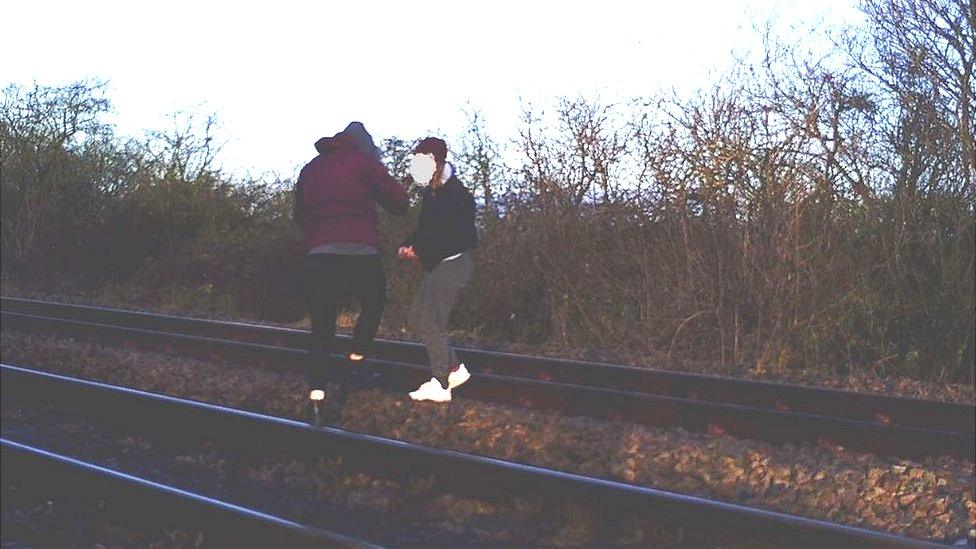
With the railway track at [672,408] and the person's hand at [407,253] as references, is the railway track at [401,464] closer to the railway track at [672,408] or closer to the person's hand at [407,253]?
the person's hand at [407,253]

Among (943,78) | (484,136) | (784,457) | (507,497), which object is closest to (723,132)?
(943,78)

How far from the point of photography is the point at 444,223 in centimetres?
782

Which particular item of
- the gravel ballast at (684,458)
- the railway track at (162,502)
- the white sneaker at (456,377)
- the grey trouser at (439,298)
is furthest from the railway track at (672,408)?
the railway track at (162,502)

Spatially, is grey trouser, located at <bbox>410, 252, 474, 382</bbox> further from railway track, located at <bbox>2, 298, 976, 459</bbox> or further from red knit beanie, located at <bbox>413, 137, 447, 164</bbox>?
railway track, located at <bbox>2, 298, 976, 459</bbox>

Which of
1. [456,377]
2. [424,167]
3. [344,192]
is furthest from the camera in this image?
[456,377]

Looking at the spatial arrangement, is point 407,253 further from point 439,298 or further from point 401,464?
point 401,464

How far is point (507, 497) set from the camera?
5.71 m

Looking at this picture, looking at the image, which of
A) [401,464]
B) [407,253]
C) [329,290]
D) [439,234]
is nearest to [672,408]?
[439,234]

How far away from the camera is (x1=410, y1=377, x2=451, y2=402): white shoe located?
8625 millimetres

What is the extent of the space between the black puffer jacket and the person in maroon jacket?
1.11 feet

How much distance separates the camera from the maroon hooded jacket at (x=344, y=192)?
7285 mm

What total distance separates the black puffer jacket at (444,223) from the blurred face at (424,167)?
0.11m

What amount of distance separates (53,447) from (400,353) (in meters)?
4.47

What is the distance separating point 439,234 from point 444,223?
82 millimetres
